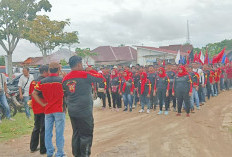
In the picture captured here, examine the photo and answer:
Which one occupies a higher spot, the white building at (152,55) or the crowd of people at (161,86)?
the white building at (152,55)

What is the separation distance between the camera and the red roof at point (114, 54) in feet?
125

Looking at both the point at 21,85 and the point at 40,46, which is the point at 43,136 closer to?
the point at 21,85

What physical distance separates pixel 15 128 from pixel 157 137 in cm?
465

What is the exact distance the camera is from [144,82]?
10086mm

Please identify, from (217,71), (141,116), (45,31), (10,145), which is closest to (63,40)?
(45,31)

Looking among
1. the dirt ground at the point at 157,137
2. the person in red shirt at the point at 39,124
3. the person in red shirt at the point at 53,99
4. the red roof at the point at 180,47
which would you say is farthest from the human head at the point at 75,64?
the red roof at the point at 180,47

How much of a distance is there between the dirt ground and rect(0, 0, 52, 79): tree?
1227 centimetres

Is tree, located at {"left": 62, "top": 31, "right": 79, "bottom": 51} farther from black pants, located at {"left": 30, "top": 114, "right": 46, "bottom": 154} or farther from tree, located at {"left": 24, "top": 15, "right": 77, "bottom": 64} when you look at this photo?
black pants, located at {"left": 30, "top": 114, "right": 46, "bottom": 154}

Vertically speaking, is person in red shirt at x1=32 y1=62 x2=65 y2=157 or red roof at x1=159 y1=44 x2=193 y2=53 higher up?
red roof at x1=159 y1=44 x2=193 y2=53

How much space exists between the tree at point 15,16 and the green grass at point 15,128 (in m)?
10.8

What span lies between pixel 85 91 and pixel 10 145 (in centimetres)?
337

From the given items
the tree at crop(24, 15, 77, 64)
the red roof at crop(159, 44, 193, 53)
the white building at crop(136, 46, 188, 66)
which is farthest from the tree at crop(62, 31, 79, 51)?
the red roof at crop(159, 44, 193, 53)

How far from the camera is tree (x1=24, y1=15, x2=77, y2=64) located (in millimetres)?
21267

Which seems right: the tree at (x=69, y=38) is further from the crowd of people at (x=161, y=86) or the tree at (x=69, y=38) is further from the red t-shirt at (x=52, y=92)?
the red t-shirt at (x=52, y=92)
